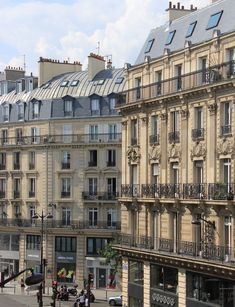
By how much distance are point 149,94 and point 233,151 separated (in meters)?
9.55

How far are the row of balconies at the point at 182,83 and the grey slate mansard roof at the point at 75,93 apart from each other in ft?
73.5

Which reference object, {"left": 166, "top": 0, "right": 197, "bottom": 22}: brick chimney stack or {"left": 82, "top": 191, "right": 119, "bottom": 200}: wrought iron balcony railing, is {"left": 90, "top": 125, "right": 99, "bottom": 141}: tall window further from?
{"left": 166, "top": 0, "right": 197, "bottom": 22}: brick chimney stack

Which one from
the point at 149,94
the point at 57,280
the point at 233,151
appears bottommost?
the point at 57,280

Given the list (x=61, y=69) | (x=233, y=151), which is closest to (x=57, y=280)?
(x=61, y=69)

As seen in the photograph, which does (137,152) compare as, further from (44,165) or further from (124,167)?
(44,165)

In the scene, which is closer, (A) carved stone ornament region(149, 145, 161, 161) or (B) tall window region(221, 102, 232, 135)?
(B) tall window region(221, 102, 232, 135)

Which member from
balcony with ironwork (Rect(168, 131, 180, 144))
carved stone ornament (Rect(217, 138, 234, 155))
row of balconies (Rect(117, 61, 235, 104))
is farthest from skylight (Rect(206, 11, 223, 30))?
carved stone ornament (Rect(217, 138, 234, 155))

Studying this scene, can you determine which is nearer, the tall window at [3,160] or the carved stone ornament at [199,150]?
the carved stone ornament at [199,150]

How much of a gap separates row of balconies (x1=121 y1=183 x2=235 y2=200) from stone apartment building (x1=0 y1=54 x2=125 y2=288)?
21.6 m

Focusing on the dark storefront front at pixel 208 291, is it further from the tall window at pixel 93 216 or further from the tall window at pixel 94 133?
the tall window at pixel 94 133

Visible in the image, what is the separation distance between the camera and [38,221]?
243ft

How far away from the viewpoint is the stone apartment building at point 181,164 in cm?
3916

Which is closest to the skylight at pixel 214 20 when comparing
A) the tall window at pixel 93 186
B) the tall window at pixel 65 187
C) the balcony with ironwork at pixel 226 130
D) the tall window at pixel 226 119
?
the tall window at pixel 226 119

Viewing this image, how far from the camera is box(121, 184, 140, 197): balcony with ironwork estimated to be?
158ft
